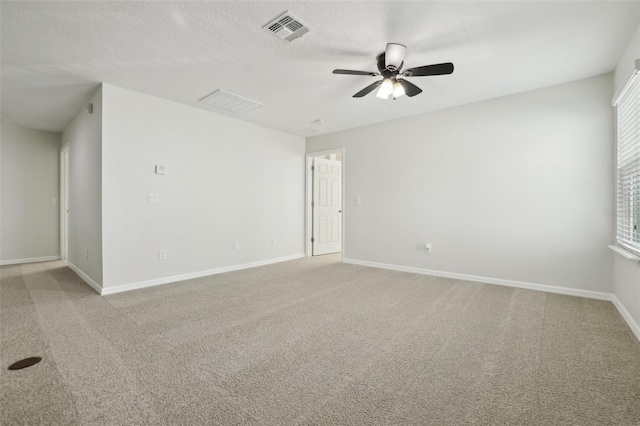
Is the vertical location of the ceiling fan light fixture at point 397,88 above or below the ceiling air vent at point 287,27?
below

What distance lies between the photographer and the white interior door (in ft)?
20.1

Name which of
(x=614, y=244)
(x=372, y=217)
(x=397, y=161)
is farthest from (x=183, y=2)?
(x=614, y=244)

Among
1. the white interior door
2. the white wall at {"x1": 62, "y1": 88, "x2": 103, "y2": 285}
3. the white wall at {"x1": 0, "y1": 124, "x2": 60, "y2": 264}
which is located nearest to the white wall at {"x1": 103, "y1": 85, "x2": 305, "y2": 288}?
the white wall at {"x1": 62, "y1": 88, "x2": 103, "y2": 285}

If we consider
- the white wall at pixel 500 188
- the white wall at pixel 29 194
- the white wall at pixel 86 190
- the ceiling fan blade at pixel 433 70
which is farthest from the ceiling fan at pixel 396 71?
the white wall at pixel 29 194

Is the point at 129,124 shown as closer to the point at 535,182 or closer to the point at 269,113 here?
the point at 269,113

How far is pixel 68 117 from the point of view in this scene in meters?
4.65

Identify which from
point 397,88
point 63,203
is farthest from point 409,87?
point 63,203

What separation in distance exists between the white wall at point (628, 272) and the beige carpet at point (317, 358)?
0.17m

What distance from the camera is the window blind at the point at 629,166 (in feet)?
8.00

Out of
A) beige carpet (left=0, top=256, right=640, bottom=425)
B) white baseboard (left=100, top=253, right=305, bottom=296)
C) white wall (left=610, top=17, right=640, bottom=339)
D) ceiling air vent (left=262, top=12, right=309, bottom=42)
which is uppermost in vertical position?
ceiling air vent (left=262, top=12, right=309, bottom=42)

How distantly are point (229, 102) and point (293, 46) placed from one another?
1705 mm

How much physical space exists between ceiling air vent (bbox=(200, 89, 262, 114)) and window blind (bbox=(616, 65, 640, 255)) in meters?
3.91

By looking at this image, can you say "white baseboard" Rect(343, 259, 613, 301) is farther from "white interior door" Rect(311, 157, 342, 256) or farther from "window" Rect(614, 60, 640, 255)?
"white interior door" Rect(311, 157, 342, 256)

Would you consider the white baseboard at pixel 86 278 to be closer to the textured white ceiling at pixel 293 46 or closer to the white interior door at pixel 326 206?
the textured white ceiling at pixel 293 46
